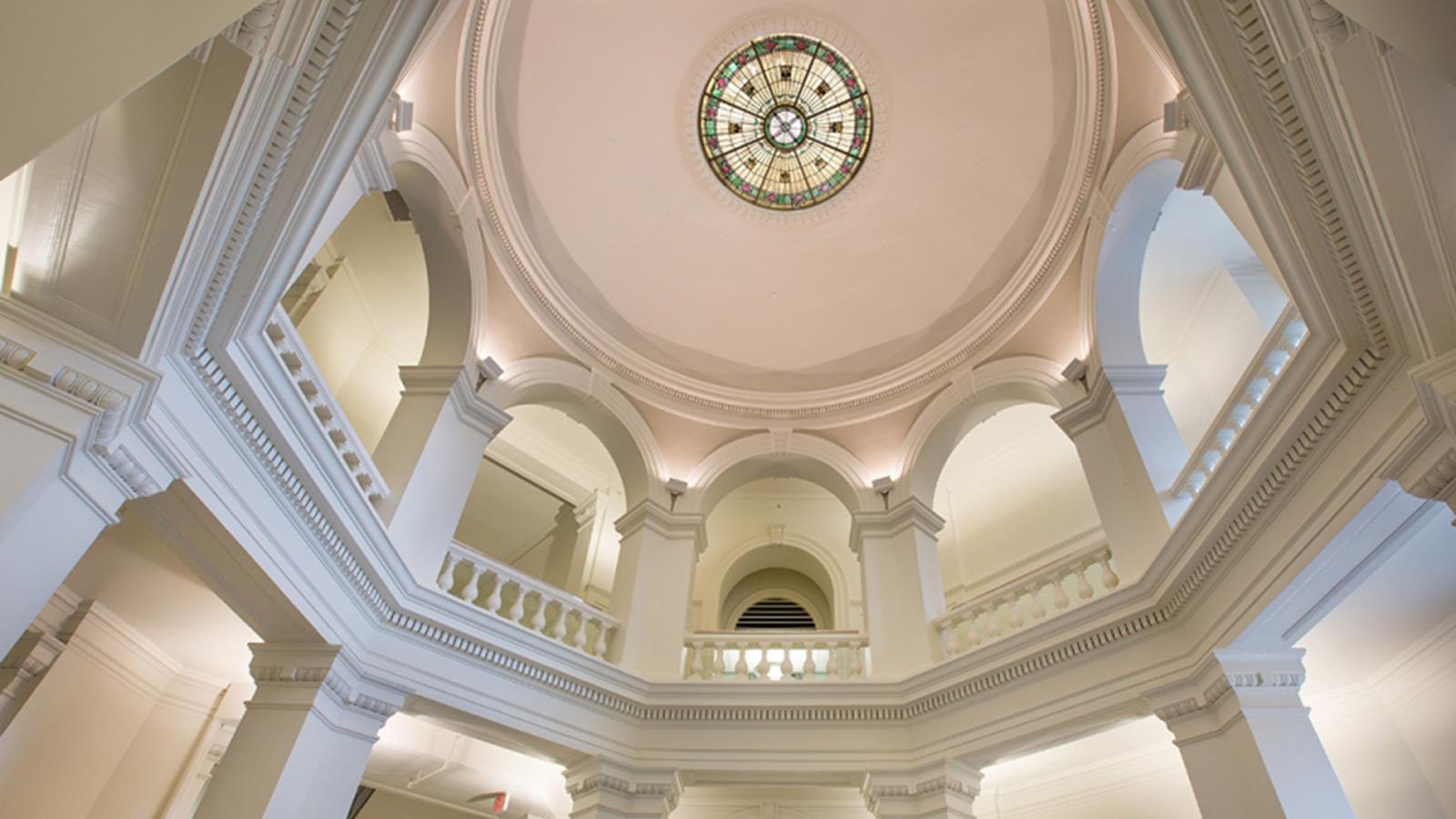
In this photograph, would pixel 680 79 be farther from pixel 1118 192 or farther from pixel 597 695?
pixel 597 695

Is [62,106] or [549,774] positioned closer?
[62,106]

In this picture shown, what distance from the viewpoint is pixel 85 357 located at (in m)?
3.62

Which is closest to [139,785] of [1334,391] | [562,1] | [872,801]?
[872,801]

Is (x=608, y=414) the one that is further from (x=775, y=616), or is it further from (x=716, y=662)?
(x=775, y=616)

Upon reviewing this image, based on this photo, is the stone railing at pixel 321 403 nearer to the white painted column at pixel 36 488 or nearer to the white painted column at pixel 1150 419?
the white painted column at pixel 36 488

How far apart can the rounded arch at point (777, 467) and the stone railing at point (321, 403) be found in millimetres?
3769

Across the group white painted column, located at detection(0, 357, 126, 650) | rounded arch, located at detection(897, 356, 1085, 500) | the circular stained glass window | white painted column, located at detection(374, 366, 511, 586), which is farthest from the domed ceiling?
white painted column, located at detection(0, 357, 126, 650)

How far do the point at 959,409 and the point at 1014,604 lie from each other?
2.54m

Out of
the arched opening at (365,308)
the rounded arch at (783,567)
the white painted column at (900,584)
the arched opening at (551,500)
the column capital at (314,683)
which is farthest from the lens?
the rounded arch at (783,567)

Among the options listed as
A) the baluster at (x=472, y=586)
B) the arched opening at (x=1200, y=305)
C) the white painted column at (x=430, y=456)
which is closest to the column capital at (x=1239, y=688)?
the arched opening at (x=1200, y=305)

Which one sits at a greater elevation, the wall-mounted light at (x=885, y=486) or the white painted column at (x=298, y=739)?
the wall-mounted light at (x=885, y=486)

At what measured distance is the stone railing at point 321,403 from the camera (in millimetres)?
5016

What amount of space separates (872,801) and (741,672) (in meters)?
1.69

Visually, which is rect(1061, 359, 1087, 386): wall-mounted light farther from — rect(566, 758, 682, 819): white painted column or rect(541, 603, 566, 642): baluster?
rect(541, 603, 566, 642): baluster
